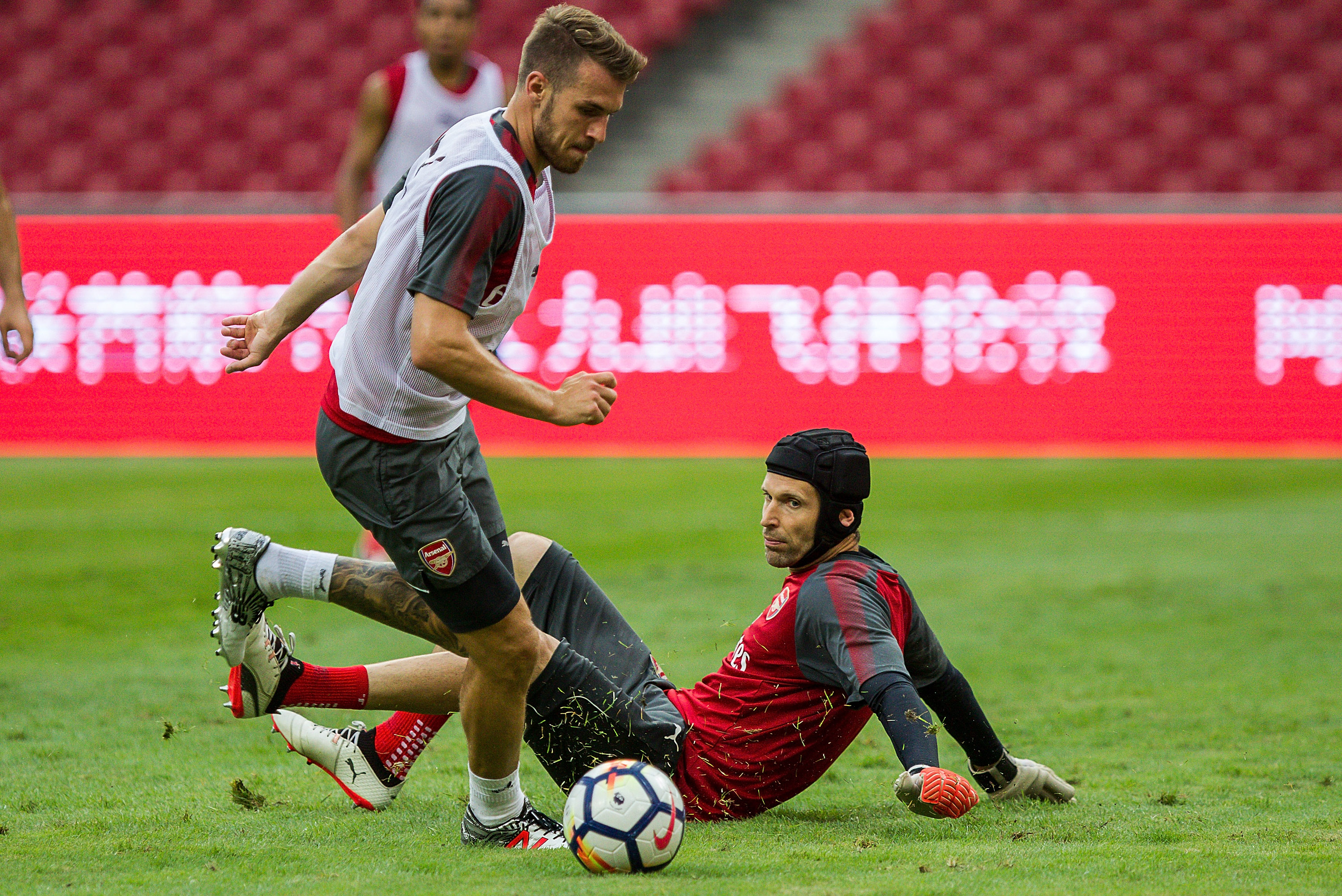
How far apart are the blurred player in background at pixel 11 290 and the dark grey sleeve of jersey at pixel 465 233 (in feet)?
6.28

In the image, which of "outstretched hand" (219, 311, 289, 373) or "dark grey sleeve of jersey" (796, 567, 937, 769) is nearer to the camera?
"dark grey sleeve of jersey" (796, 567, 937, 769)

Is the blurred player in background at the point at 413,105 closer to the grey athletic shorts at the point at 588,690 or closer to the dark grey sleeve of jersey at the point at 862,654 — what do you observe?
the grey athletic shorts at the point at 588,690

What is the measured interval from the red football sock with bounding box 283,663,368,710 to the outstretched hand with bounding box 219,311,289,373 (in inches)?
32.6

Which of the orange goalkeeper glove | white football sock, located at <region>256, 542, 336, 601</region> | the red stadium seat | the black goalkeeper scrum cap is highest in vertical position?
the red stadium seat

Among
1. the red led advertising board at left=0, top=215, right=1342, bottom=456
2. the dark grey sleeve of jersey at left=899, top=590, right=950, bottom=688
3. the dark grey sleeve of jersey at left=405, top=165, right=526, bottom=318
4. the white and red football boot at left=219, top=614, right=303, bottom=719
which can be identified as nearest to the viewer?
the dark grey sleeve of jersey at left=405, top=165, right=526, bottom=318

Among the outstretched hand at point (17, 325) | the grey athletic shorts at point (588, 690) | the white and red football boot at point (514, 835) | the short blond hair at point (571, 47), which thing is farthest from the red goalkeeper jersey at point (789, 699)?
the outstretched hand at point (17, 325)

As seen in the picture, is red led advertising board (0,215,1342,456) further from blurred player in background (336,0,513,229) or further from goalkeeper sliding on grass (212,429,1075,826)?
goalkeeper sliding on grass (212,429,1075,826)

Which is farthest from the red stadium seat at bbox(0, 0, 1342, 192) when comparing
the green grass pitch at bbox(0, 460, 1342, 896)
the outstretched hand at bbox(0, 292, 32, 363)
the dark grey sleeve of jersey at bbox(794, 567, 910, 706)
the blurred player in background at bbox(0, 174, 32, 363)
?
the dark grey sleeve of jersey at bbox(794, 567, 910, 706)

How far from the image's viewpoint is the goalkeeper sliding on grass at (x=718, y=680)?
356 centimetres

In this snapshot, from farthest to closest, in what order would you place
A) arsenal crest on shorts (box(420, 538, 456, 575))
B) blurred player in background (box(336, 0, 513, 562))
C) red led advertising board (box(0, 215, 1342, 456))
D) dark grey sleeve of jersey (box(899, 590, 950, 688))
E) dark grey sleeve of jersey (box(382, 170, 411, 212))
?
red led advertising board (box(0, 215, 1342, 456)), blurred player in background (box(336, 0, 513, 562)), dark grey sleeve of jersey (box(899, 590, 950, 688)), dark grey sleeve of jersey (box(382, 170, 411, 212)), arsenal crest on shorts (box(420, 538, 456, 575))

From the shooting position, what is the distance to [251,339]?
383 cm

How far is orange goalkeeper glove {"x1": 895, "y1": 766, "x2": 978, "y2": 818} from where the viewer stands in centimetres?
320

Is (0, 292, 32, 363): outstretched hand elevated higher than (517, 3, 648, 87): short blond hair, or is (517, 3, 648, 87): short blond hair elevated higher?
(517, 3, 648, 87): short blond hair

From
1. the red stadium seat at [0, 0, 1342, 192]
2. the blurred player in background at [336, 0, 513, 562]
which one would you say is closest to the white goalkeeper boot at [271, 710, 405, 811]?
the blurred player in background at [336, 0, 513, 562]
